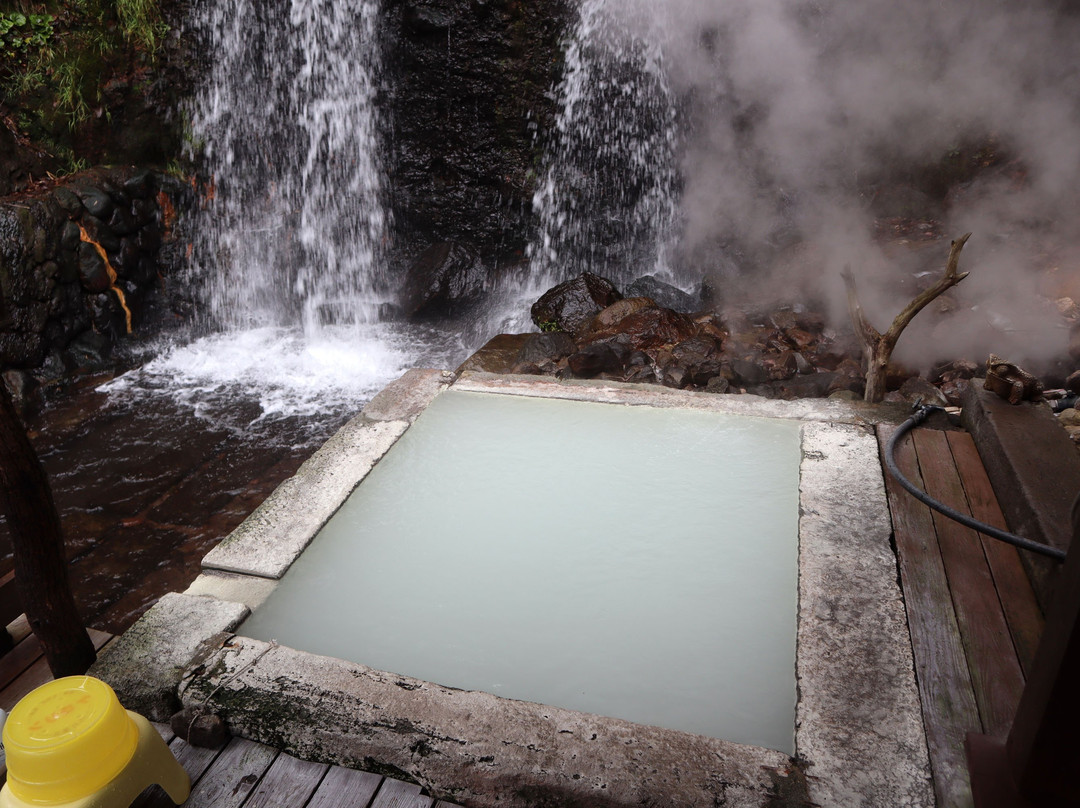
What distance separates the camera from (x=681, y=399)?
4082 millimetres

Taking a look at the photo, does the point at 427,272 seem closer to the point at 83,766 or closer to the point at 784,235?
the point at 784,235

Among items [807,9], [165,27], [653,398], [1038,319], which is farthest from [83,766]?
[807,9]

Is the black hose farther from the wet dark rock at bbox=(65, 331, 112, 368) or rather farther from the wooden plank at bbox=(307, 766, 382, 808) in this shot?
the wet dark rock at bbox=(65, 331, 112, 368)

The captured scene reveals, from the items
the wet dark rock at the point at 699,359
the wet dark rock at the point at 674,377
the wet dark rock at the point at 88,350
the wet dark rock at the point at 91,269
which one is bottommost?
the wet dark rock at the point at 88,350

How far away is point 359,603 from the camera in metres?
2.88

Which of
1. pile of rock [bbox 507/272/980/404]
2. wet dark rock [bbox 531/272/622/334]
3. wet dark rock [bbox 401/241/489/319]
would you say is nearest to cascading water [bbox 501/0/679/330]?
wet dark rock [bbox 401/241/489/319]

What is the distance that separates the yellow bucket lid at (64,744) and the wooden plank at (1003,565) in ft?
8.66

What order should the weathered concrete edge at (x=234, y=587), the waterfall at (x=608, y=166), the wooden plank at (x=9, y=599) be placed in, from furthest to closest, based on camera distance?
the waterfall at (x=608, y=166) → the weathered concrete edge at (x=234, y=587) → the wooden plank at (x=9, y=599)

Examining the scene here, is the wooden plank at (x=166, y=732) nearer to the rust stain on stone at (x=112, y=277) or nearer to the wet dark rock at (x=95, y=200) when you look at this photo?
the rust stain on stone at (x=112, y=277)

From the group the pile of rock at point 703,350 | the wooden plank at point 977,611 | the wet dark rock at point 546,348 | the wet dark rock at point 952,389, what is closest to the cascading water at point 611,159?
the pile of rock at point 703,350

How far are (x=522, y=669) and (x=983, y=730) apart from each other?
144 cm

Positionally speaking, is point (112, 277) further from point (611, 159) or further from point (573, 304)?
point (611, 159)

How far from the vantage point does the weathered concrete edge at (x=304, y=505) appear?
9.75 feet

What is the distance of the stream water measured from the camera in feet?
22.7
